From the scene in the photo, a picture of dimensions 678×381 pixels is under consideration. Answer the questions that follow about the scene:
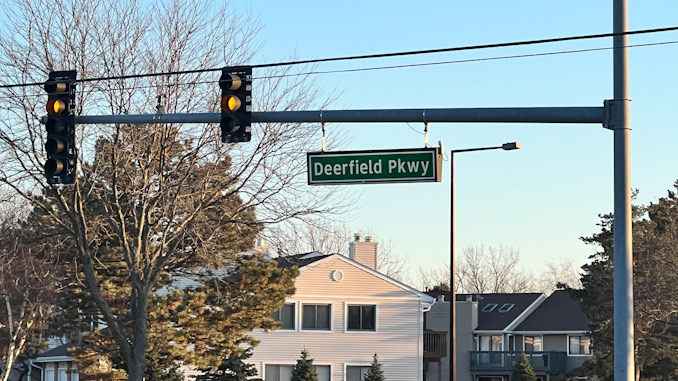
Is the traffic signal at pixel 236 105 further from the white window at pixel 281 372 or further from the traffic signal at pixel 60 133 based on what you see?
the white window at pixel 281 372

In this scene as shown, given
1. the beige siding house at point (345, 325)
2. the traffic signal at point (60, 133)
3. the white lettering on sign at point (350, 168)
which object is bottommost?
the beige siding house at point (345, 325)

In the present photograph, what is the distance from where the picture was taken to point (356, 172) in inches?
Answer: 603

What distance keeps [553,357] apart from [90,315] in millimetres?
32534

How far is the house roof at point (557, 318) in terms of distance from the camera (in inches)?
2512

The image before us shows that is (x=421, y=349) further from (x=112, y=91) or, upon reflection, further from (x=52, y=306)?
(x=112, y=91)

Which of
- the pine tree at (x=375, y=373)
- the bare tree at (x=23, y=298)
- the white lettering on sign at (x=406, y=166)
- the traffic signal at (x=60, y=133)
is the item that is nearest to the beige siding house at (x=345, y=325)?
the pine tree at (x=375, y=373)

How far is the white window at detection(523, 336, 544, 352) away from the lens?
6525cm

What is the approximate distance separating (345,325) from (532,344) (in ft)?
68.3

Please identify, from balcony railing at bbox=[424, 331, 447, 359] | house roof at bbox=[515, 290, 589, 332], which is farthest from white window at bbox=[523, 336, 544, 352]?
balcony railing at bbox=[424, 331, 447, 359]

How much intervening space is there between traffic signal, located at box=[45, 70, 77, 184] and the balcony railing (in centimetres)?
3865

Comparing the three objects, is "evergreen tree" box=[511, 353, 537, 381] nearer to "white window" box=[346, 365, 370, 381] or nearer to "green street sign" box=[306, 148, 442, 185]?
"white window" box=[346, 365, 370, 381]

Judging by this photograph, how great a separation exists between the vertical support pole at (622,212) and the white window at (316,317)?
3526 centimetres

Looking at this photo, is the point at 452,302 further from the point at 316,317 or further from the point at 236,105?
the point at 236,105

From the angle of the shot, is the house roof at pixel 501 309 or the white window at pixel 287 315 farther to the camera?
the house roof at pixel 501 309
